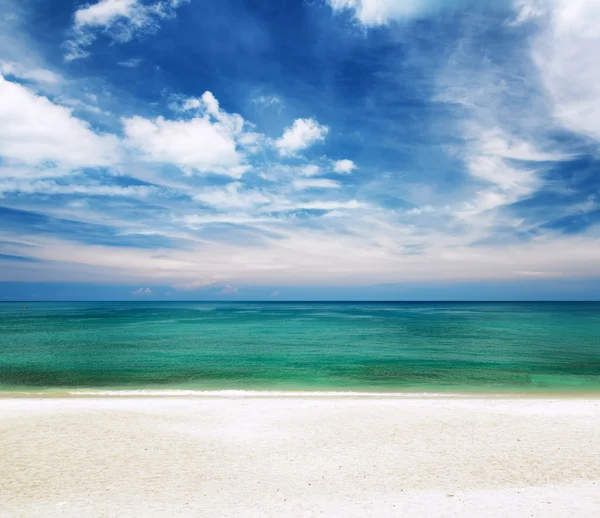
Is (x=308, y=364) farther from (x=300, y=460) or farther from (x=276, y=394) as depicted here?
(x=300, y=460)

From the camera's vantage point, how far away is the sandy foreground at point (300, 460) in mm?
9422

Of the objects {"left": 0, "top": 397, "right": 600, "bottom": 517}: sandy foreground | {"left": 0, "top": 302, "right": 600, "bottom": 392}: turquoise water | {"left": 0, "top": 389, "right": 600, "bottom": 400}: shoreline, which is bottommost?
{"left": 0, "top": 302, "right": 600, "bottom": 392}: turquoise water

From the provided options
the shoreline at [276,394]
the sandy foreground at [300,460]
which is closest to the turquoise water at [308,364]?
the shoreline at [276,394]

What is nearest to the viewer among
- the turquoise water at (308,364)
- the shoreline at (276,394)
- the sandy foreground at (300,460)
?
the sandy foreground at (300,460)

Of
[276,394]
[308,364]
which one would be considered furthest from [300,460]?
[308,364]

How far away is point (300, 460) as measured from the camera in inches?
477

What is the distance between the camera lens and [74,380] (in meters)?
29.0

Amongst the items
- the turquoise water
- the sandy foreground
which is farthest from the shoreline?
the sandy foreground

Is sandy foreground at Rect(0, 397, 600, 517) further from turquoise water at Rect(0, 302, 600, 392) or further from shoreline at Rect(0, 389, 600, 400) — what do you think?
turquoise water at Rect(0, 302, 600, 392)

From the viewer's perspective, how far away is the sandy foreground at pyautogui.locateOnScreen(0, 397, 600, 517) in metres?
9.42

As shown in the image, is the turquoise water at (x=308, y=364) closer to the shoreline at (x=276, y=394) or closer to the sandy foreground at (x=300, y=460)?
the shoreline at (x=276, y=394)

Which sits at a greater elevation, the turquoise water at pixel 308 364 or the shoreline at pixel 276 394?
the shoreline at pixel 276 394

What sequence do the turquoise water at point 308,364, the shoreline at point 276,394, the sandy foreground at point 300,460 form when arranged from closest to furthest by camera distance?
the sandy foreground at point 300,460 → the shoreline at point 276,394 → the turquoise water at point 308,364

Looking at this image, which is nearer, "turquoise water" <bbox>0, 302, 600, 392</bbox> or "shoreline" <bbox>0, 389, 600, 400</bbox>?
"shoreline" <bbox>0, 389, 600, 400</bbox>
